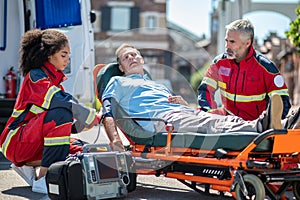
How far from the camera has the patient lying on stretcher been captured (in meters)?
5.05

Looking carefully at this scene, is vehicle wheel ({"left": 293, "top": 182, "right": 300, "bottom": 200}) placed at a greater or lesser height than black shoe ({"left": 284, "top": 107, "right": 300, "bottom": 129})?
lesser

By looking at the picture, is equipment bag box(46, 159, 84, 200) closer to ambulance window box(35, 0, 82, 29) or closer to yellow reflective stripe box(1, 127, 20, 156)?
yellow reflective stripe box(1, 127, 20, 156)

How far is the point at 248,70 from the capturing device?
6.19 meters

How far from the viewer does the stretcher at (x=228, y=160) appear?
4832 mm

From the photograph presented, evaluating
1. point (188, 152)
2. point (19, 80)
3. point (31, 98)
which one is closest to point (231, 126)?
point (188, 152)

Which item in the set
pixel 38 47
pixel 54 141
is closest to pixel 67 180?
pixel 54 141

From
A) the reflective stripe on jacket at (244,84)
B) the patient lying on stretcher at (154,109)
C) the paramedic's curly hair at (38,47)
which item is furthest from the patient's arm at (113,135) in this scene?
the reflective stripe on jacket at (244,84)

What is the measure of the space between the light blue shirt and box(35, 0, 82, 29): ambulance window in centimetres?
316

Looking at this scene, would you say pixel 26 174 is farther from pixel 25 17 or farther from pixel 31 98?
pixel 25 17

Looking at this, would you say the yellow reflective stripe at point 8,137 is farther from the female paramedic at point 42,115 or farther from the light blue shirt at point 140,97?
the light blue shirt at point 140,97

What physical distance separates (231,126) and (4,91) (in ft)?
15.0

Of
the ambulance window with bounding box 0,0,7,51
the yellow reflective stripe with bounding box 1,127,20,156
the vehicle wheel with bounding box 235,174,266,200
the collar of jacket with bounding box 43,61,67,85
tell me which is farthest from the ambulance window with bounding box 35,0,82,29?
the vehicle wheel with bounding box 235,174,266,200

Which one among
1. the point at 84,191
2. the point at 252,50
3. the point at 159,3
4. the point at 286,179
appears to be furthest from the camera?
the point at 159,3

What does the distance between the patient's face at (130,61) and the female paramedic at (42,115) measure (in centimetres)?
64
